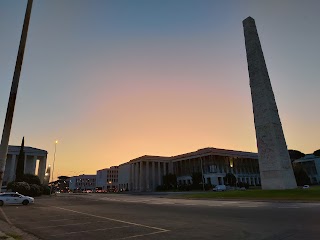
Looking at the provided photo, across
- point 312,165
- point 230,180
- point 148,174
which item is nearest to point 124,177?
point 148,174

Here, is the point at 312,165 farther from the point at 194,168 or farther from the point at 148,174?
the point at 148,174

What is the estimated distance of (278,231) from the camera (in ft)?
31.9

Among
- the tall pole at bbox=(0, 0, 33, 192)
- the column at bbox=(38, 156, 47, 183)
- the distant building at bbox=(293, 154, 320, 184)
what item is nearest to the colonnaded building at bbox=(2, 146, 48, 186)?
the column at bbox=(38, 156, 47, 183)

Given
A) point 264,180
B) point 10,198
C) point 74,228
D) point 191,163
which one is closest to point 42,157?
point 191,163

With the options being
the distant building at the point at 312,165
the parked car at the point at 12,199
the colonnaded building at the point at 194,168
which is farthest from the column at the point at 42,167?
the distant building at the point at 312,165

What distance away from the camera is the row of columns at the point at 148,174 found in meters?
124

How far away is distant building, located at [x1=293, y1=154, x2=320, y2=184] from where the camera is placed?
386 feet

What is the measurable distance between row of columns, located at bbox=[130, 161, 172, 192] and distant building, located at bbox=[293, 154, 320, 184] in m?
60.2

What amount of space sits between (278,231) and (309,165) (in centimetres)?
13070

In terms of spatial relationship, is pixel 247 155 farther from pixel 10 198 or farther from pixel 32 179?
pixel 10 198

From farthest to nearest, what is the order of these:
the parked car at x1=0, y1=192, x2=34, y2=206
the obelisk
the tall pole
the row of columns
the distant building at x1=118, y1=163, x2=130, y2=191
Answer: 1. the distant building at x1=118, y1=163, x2=130, y2=191
2. the row of columns
3. the obelisk
4. the parked car at x1=0, y1=192, x2=34, y2=206
5. the tall pole

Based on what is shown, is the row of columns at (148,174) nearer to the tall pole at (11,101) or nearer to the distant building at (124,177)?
the distant building at (124,177)

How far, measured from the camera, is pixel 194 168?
114188mm

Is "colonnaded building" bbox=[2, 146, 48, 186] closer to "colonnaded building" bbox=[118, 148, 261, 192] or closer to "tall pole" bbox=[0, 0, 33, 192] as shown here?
"colonnaded building" bbox=[118, 148, 261, 192]
